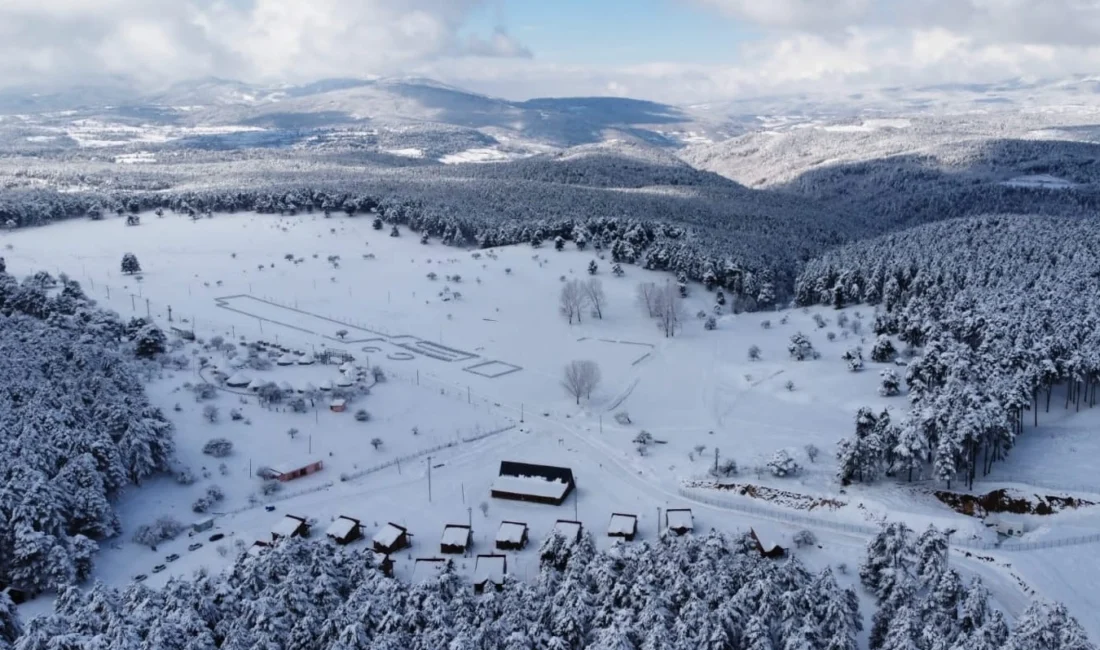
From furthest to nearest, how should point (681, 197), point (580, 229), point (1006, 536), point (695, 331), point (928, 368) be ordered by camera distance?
point (681, 197) → point (580, 229) → point (695, 331) → point (928, 368) → point (1006, 536)

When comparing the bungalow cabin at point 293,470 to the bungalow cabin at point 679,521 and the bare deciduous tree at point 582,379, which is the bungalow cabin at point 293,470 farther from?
the bungalow cabin at point 679,521

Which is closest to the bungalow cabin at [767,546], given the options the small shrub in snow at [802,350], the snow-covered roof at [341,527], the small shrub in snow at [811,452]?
the small shrub in snow at [811,452]

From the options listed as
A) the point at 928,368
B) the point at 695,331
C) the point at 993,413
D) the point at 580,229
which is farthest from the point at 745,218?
the point at 993,413

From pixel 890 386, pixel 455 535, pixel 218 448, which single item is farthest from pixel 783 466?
pixel 218 448

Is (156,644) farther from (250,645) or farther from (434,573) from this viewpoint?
(434,573)

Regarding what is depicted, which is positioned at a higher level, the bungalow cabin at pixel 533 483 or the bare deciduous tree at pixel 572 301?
the bare deciduous tree at pixel 572 301

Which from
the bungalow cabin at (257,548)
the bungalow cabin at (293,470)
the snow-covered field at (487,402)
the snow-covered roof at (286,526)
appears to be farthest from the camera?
the bungalow cabin at (293,470)
